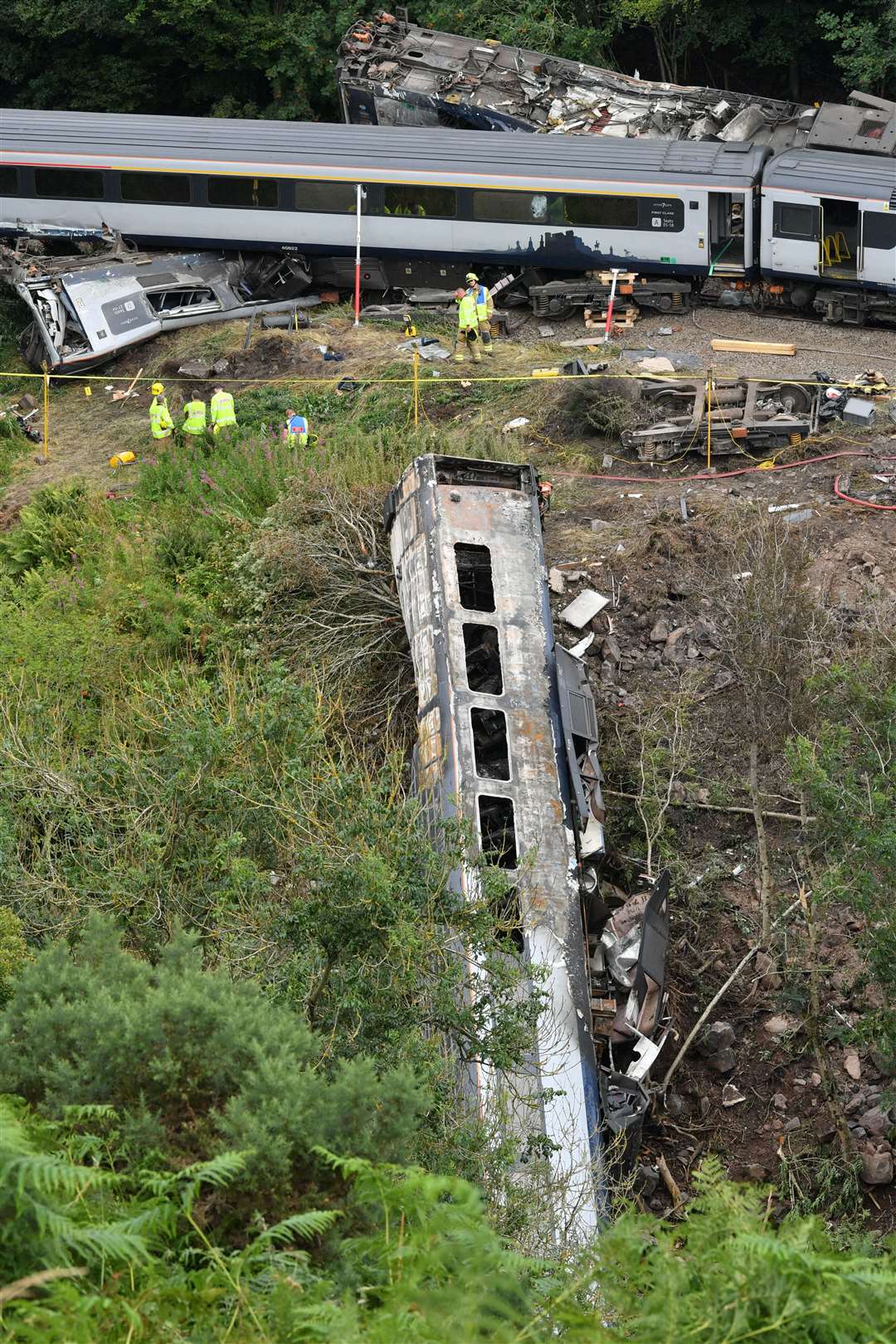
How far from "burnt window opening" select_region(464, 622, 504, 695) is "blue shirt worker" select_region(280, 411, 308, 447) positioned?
218 inches

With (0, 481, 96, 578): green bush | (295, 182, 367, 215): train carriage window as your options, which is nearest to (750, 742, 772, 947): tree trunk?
(0, 481, 96, 578): green bush

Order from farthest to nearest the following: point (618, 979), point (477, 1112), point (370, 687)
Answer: point (370, 687) → point (618, 979) → point (477, 1112)

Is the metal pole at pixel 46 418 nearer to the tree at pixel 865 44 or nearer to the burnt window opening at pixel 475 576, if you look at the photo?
the burnt window opening at pixel 475 576

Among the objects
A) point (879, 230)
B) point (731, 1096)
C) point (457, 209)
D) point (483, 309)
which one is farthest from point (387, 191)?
point (731, 1096)

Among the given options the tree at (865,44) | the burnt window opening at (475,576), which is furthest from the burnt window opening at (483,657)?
the tree at (865,44)

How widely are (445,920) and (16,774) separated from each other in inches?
183

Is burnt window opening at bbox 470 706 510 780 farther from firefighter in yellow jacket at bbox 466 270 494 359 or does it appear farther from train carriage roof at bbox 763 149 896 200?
train carriage roof at bbox 763 149 896 200

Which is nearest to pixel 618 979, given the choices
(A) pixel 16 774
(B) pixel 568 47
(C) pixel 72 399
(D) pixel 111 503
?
(A) pixel 16 774

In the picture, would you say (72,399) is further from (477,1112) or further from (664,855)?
(477,1112)

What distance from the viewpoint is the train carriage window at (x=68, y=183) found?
23766 mm

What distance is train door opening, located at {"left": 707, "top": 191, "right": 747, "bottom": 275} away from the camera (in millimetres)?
21812

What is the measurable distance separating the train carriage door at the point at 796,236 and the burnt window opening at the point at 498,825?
1302cm

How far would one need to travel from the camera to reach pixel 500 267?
77.8 feet

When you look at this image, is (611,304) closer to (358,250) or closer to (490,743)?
(358,250)
